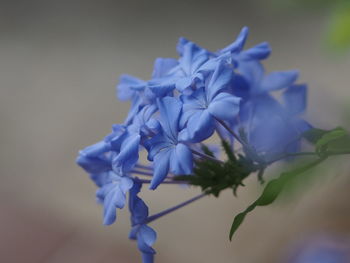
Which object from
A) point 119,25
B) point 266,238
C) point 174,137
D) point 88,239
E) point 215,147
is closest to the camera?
point 174,137

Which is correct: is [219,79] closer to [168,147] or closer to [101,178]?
[168,147]

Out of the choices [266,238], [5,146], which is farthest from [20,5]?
[266,238]

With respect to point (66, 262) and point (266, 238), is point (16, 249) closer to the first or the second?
point (66, 262)

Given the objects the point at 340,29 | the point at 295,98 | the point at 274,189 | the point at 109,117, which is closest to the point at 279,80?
the point at 295,98

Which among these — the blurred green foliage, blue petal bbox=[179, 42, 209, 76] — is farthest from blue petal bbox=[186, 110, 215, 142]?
the blurred green foliage

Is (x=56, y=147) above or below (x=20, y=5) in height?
below

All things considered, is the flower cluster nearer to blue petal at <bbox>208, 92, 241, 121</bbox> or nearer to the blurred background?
blue petal at <bbox>208, 92, 241, 121</bbox>

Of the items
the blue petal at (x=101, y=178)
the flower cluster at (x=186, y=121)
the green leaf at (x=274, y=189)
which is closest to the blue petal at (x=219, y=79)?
the flower cluster at (x=186, y=121)
